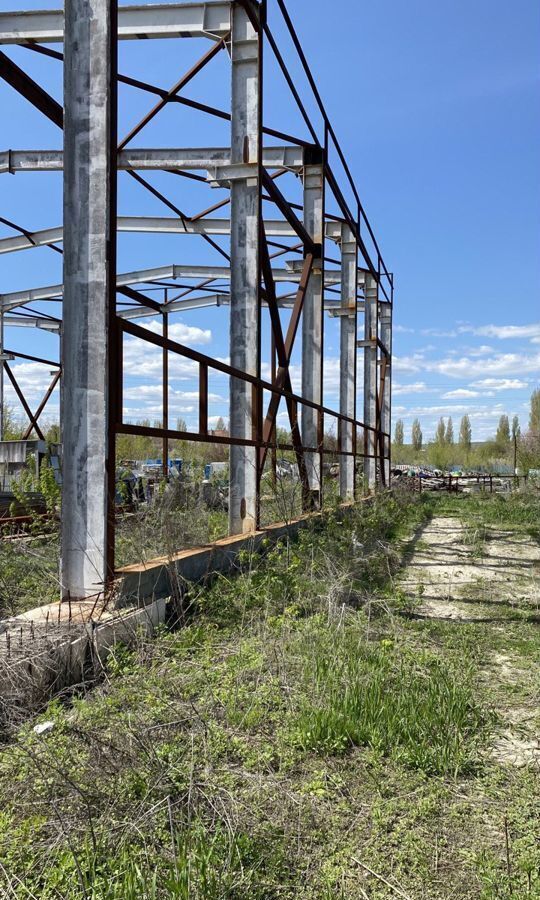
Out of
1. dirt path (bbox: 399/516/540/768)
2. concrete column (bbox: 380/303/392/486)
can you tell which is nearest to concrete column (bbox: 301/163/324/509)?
dirt path (bbox: 399/516/540/768)

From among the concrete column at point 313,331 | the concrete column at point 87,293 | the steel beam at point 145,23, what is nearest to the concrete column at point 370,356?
the concrete column at point 313,331

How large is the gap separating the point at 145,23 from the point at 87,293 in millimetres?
5350

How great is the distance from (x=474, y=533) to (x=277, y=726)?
9.74m

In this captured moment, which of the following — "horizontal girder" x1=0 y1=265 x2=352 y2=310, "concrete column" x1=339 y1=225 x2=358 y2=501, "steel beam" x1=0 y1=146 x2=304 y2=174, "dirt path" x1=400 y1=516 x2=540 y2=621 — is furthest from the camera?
"horizontal girder" x1=0 y1=265 x2=352 y2=310

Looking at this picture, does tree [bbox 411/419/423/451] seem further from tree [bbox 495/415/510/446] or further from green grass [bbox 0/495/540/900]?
green grass [bbox 0/495/540/900]

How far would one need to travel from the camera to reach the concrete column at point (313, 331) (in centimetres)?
1127

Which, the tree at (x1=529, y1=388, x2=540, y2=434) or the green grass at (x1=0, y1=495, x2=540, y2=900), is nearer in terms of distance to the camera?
the green grass at (x1=0, y1=495, x2=540, y2=900)

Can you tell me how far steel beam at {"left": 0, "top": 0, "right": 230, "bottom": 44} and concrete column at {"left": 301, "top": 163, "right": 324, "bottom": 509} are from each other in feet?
11.9

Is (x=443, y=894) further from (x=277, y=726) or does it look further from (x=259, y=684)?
(x=259, y=684)

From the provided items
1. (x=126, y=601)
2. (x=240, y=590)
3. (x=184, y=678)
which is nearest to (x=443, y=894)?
(x=184, y=678)

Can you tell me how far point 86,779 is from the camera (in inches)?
104

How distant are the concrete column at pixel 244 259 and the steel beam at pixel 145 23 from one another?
29cm

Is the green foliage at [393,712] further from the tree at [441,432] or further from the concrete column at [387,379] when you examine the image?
the tree at [441,432]

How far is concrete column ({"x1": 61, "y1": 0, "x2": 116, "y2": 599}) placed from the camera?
470 cm
